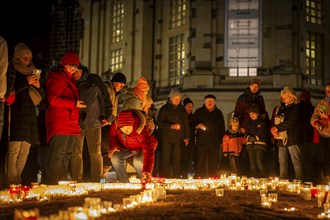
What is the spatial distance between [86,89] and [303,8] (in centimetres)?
2226

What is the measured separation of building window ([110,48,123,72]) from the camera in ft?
120

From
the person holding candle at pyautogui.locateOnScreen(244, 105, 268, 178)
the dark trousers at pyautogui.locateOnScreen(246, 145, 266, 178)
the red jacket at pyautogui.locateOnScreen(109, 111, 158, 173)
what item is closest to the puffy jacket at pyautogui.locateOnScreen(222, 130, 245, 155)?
the person holding candle at pyautogui.locateOnScreen(244, 105, 268, 178)

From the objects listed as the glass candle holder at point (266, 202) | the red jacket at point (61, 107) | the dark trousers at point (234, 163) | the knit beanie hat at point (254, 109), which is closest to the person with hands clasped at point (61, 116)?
the red jacket at point (61, 107)

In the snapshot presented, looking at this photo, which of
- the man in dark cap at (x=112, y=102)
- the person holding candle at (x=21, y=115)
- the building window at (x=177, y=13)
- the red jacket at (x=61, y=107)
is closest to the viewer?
the red jacket at (x=61, y=107)

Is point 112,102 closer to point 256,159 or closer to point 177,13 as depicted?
point 256,159

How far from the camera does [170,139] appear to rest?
14281 mm

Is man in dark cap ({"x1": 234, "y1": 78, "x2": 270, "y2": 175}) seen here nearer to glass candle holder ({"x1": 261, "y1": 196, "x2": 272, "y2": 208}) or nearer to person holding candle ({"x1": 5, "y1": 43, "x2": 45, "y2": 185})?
person holding candle ({"x1": 5, "y1": 43, "x2": 45, "y2": 185})

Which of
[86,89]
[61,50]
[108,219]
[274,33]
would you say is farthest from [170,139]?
[61,50]

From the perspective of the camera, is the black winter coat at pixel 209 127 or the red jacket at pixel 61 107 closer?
the red jacket at pixel 61 107

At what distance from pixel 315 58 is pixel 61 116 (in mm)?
23973

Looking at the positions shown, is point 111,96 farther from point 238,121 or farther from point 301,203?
point 301,203

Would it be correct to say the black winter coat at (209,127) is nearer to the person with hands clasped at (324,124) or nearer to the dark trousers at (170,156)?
the dark trousers at (170,156)

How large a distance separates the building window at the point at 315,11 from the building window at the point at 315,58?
722 millimetres

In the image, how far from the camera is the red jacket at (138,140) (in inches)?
371
